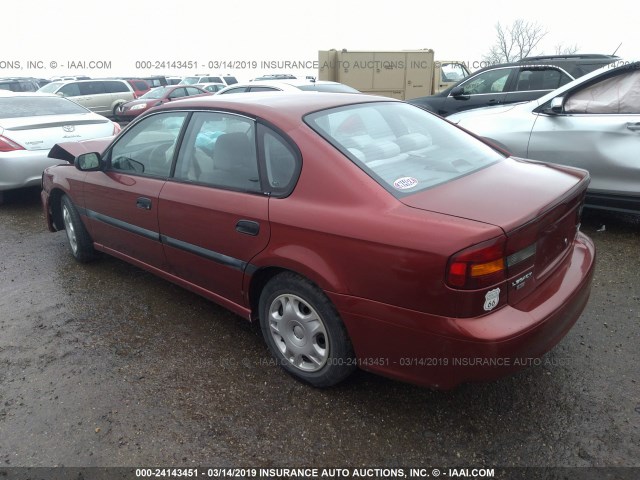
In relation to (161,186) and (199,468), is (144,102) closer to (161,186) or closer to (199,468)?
(161,186)

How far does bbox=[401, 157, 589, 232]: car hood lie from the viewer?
202 centimetres

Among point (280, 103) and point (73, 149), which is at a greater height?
point (280, 103)

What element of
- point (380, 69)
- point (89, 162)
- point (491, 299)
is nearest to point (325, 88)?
point (89, 162)

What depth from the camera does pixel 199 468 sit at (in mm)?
2127

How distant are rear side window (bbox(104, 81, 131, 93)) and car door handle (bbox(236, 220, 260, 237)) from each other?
1761cm

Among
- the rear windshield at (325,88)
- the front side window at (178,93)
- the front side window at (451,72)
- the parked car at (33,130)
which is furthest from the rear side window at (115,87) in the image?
the rear windshield at (325,88)

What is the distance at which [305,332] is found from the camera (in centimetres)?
249

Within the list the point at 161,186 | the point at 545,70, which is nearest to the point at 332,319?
the point at 161,186

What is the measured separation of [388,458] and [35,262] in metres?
3.82

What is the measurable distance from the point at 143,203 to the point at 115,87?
17.0m

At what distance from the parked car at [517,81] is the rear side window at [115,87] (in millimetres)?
13536

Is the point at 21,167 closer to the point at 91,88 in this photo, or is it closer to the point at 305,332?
the point at 305,332

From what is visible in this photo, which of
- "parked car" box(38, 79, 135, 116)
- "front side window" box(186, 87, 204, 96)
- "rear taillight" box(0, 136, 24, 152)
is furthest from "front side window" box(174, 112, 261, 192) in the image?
"parked car" box(38, 79, 135, 116)

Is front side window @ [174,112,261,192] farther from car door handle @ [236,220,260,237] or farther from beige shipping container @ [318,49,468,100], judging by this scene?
beige shipping container @ [318,49,468,100]
